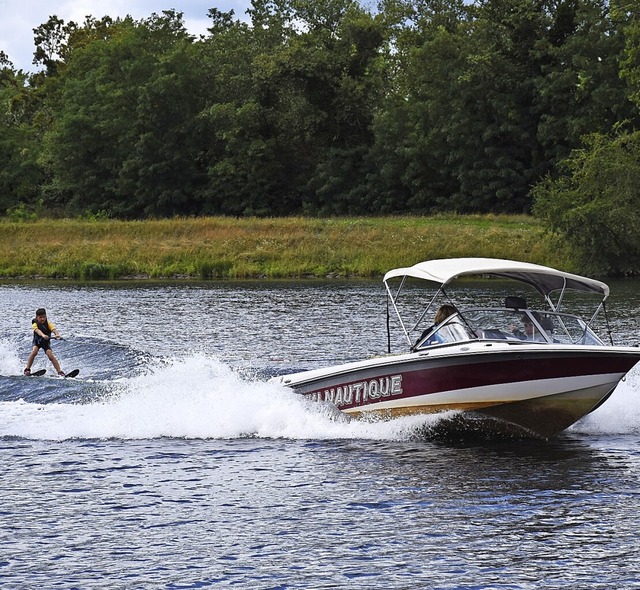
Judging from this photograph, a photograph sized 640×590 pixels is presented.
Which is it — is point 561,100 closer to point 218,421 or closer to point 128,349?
point 128,349

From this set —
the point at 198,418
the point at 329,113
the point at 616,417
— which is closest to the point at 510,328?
the point at 616,417

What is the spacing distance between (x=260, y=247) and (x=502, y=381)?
47879mm

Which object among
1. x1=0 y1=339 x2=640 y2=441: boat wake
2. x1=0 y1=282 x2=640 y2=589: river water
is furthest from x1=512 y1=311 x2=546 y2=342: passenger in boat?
x1=0 y1=282 x2=640 y2=589: river water

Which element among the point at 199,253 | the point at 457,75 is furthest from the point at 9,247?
the point at 457,75

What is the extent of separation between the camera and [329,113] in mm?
90938

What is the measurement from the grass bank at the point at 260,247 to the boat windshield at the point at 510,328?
40.7m

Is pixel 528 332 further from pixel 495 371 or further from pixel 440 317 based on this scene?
pixel 440 317

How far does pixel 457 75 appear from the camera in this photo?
83562 millimetres

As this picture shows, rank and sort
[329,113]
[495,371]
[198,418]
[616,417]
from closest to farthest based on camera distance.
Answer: [495,371]
[616,417]
[198,418]
[329,113]

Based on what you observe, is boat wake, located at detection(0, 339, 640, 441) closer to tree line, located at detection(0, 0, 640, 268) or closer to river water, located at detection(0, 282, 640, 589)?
river water, located at detection(0, 282, 640, 589)

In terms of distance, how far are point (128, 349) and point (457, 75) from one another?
6182 centimetres

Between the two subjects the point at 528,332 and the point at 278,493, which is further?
the point at 528,332

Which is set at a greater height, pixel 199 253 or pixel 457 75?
pixel 457 75

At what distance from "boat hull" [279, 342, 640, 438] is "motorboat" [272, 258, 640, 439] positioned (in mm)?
14
